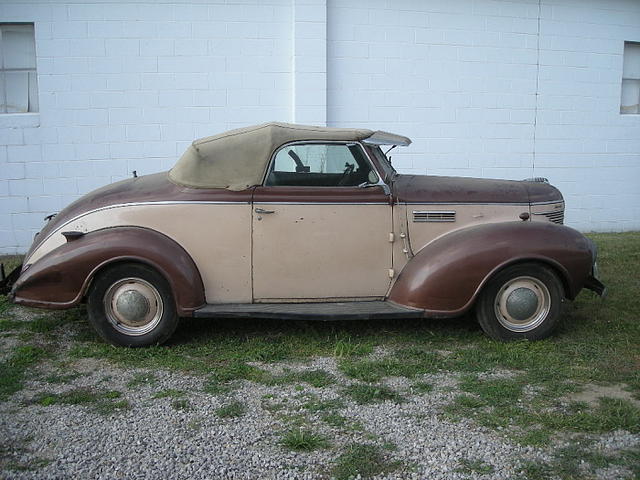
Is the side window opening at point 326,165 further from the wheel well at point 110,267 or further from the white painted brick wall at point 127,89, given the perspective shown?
the white painted brick wall at point 127,89

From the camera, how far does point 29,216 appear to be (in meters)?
8.76

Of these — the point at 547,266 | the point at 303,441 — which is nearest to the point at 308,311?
the point at 303,441

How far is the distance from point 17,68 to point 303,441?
7.61 meters

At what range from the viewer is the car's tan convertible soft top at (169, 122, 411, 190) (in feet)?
16.5

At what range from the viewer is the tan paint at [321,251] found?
4973mm

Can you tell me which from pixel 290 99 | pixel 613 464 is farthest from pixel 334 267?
pixel 290 99

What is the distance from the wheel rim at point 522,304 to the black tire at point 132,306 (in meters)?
2.69

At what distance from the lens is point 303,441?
3367 millimetres

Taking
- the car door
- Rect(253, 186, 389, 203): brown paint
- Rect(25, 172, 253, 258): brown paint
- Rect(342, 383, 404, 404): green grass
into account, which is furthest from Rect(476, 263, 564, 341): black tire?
Rect(25, 172, 253, 258): brown paint

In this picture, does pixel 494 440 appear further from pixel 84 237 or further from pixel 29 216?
pixel 29 216

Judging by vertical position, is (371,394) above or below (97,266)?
below

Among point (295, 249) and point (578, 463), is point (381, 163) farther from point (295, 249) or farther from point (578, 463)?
point (578, 463)

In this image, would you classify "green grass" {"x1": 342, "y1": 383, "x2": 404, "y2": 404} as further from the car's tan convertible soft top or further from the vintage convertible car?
the car's tan convertible soft top

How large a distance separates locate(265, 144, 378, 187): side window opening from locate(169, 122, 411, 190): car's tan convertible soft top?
8cm
